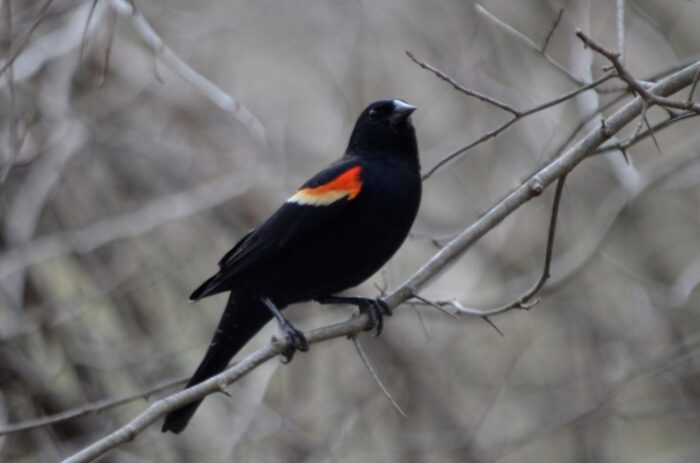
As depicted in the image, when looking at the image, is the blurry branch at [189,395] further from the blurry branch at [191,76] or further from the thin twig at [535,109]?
the blurry branch at [191,76]

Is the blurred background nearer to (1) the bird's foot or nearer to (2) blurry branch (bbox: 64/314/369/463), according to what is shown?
(1) the bird's foot

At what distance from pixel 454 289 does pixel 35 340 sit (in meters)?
2.69

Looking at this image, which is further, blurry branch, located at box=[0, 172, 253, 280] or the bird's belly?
blurry branch, located at box=[0, 172, 253, 280]

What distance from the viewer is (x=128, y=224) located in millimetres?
6078

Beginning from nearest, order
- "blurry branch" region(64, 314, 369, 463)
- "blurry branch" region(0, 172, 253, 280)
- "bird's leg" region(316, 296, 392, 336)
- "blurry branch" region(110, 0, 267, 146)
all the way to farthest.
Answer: "blurry branch" region(64, 314, 369, 463)
"bird's leg" region(316, 296, 392, 336)
"blurry branch" region(110, 0, 267, 146)
"blurry branch" region(0, 172, 253, 280)

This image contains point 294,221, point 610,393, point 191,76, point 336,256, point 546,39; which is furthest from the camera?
point 610,393

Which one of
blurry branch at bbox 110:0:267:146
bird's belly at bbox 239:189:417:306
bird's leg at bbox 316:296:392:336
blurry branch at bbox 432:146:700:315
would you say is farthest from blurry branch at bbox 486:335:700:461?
blurry branch at bbox 110:0:267:146

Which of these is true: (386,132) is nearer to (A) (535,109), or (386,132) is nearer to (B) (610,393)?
(A) (535,109)

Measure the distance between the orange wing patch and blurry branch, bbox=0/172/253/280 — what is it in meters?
1.94

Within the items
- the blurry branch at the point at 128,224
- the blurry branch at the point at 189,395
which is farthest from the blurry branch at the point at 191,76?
the blurry branch at the point at 189,395

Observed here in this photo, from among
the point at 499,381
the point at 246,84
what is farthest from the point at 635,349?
the point at 246,84

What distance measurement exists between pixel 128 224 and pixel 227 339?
2157 millimetres

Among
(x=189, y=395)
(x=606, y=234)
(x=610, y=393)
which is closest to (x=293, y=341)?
(x=189, y=395)

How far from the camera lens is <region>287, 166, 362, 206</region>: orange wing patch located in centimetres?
402
